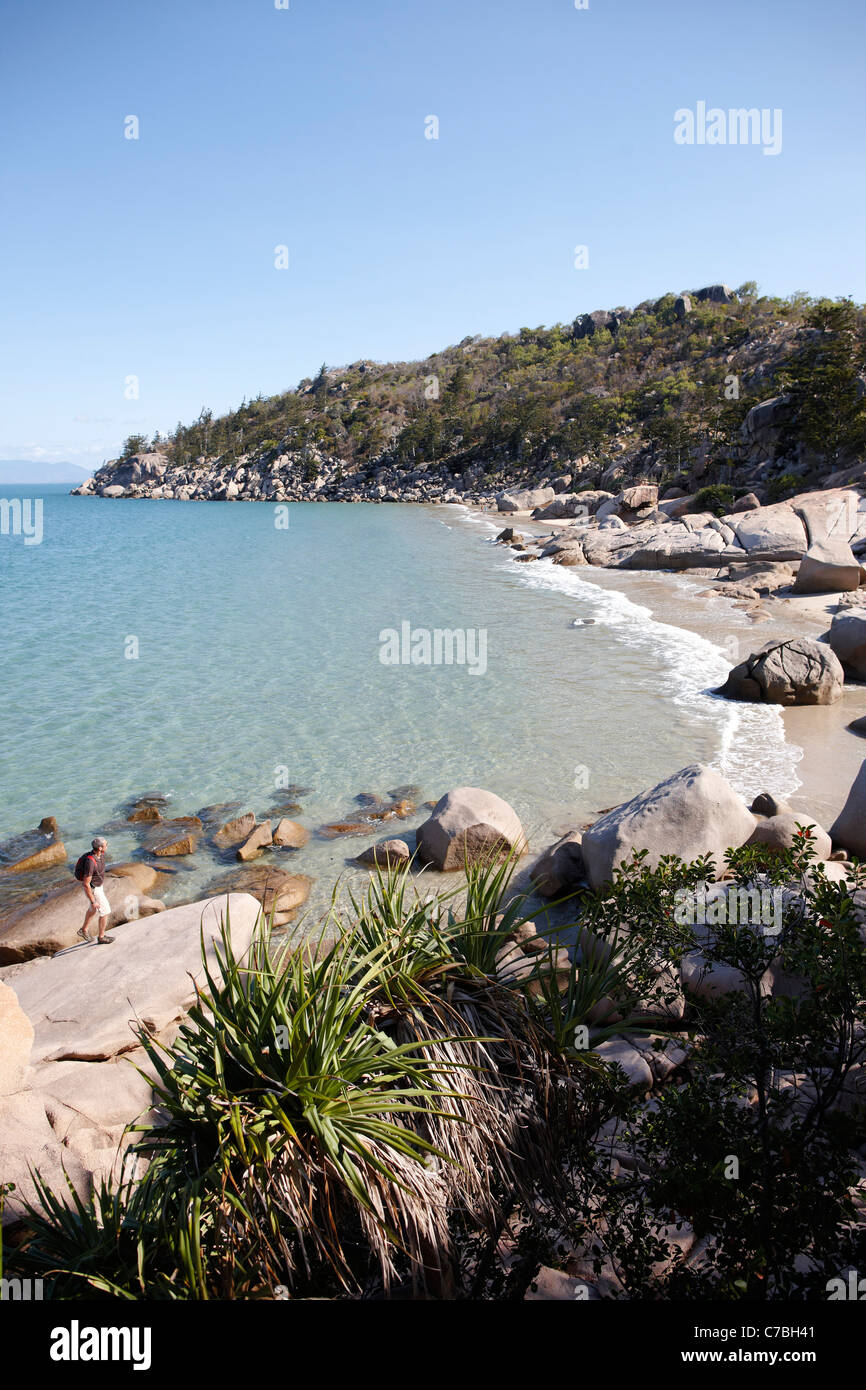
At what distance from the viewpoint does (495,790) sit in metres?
11.9

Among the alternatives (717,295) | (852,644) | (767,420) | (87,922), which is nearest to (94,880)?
(87,922)

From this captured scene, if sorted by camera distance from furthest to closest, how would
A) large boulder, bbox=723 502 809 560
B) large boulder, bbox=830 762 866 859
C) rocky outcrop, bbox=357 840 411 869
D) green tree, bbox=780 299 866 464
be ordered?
green tree, bbox=780 299 866 464 → large boulder, bbox=723 502 809 560 → rocky outcrop, bbox=357 840 411 869 → large boulder, bbox=830 762 866 859

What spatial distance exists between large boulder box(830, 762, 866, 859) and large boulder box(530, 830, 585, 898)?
3.03 meters

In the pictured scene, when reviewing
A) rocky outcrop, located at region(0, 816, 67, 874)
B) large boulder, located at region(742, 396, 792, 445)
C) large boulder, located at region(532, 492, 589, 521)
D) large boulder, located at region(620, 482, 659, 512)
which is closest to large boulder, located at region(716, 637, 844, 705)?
rocky outcrop, located at region(0, 816, 67, 874)

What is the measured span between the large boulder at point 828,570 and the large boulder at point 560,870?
63.7 feet

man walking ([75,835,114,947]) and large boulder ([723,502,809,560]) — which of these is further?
large boulder ([723,502,809,560])

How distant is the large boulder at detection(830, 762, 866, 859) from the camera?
8719mm

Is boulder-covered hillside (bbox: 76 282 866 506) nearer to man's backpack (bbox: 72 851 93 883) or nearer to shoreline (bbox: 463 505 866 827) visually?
shoreline (bbox: 463 505 866 827)

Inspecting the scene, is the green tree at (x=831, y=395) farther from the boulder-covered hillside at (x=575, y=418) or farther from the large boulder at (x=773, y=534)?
the large boulder at (x=773, y=534)

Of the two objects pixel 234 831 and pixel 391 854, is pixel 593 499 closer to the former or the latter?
pixel 234 831

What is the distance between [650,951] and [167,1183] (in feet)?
9.09

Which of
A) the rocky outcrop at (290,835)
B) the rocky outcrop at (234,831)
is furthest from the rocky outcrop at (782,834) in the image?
the rocky outcrop at (234,831)

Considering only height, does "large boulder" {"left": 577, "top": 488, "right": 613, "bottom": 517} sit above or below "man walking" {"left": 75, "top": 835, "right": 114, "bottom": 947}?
above
